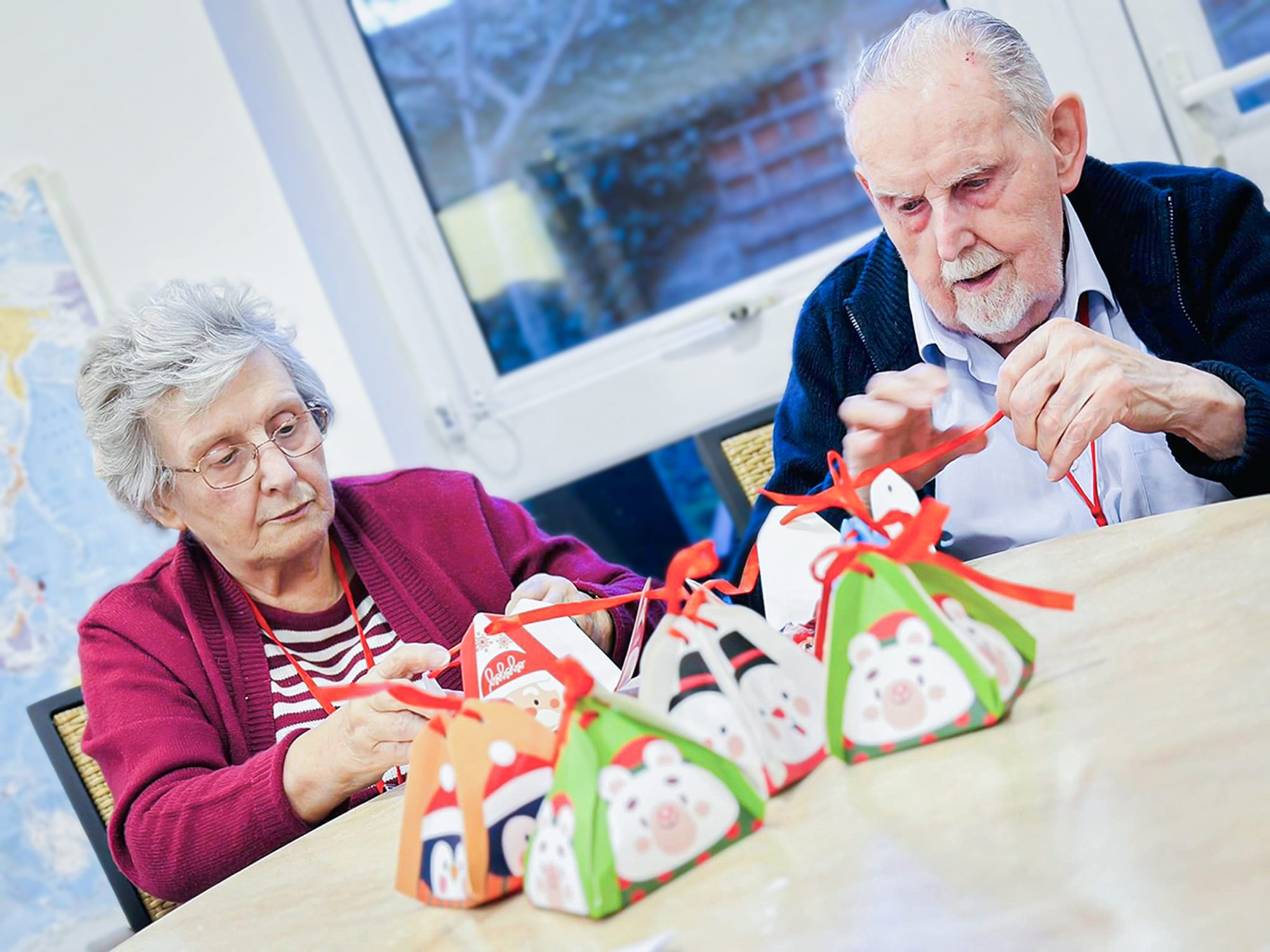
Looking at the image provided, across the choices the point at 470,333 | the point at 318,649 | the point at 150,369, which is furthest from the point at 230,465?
the point at 470,333

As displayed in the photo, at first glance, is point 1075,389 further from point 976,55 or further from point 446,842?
point 446,842

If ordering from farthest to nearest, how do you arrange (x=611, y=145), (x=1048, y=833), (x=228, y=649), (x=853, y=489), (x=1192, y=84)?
(x=611, y=145) → (x=1192, y=84) → (x=228, y=649) → (x=853, y=489) → (x=1048, y=833)

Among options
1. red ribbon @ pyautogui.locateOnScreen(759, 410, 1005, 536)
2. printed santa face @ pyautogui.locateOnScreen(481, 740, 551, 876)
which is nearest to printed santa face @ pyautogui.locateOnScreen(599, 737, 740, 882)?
printed santa face @ pyautogui.locateOnScreen(481, 740, 551, 876)

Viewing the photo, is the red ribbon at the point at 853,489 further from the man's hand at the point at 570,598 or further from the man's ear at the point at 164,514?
the man's ear at the point at 164,514

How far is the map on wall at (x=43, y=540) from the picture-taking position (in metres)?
Answer: 2.25

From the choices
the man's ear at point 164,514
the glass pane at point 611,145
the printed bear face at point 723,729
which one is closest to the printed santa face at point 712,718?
the printed bear face at point 723,729

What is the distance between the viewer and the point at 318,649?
157cm

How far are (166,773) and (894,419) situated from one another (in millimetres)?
865

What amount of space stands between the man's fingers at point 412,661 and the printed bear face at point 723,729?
357mm

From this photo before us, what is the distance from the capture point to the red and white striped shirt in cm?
149

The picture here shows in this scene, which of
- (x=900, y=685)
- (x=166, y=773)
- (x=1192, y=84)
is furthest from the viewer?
(x=1192, y=84)

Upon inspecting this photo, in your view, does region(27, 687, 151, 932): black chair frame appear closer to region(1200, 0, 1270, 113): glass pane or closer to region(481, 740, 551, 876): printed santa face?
region(481, 740, 551, 876): printed santa face

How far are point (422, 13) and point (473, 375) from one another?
79cm

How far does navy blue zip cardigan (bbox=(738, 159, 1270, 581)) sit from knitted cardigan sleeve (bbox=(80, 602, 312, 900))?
25.4 inches
